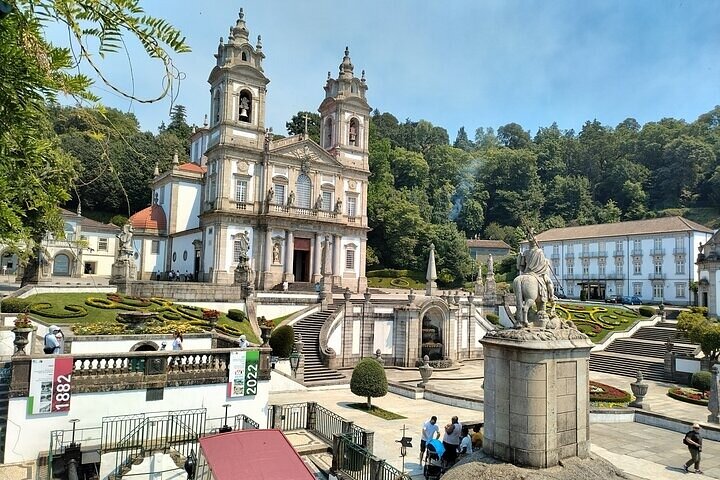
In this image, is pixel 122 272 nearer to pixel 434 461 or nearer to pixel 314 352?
pixel 314 352

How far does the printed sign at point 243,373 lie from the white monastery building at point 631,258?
51.6 metres

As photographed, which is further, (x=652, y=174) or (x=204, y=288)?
(x=652, y=174)

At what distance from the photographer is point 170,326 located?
22.7 m

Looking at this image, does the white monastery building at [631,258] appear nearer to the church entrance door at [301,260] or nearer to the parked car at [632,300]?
the parked car at [632,300]

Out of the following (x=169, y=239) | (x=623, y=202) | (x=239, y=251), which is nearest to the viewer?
(x=239, y=251)

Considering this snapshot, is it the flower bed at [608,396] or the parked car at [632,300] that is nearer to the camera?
the flower bed at [608,396]

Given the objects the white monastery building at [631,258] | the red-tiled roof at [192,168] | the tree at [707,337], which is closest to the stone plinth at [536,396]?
the tree at [707,337]

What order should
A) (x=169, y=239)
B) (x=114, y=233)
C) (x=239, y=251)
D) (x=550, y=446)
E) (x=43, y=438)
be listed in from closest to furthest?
(x=550, y=446)
(x=43, y=438)
(x=239, y=251)
(x=169, y=239)
(x=114, y=233)

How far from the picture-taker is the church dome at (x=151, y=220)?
4525cm

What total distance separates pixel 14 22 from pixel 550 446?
9.22 meters

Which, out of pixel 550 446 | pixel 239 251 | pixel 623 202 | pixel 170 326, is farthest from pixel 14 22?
pixel 623 202

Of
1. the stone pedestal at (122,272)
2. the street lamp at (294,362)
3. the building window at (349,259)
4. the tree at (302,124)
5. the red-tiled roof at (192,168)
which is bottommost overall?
the street lamp at (294,362)

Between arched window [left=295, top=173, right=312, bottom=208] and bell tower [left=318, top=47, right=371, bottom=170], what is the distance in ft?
13.8

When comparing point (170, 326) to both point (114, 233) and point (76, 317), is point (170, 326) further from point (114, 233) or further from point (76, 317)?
point (114, 233)
